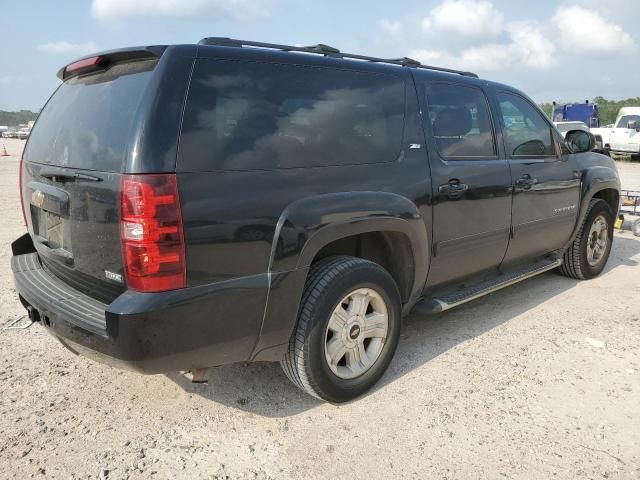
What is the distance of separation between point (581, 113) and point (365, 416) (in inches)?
1117

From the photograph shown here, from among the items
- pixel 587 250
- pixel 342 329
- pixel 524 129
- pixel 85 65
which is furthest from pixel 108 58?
pixel 587 250

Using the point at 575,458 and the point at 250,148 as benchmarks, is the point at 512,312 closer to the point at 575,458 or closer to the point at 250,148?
the point at 575,458

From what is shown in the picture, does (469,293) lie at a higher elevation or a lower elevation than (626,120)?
lower

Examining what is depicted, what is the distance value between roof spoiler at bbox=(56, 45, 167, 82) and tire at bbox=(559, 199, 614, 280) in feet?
14.1

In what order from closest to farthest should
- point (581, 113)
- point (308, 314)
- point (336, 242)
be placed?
point (308, 314) < point (336, 242) < point (581, 113)

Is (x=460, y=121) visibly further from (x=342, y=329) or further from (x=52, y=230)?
(x=52, y=230)

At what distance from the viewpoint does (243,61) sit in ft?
8.04

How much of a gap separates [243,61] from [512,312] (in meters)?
3.13

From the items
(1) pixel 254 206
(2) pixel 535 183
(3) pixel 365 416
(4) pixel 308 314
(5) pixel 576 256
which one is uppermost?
(1) pixel 254 206

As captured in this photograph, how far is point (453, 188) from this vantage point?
339 centimetres

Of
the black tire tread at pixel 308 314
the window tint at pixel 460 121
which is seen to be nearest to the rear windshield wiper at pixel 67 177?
the black tire tread at pixel 308 314

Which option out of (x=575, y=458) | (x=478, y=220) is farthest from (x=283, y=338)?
(x=478, y=220)

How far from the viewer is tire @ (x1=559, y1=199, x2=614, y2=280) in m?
5.07

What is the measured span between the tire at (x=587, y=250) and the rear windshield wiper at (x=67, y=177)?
4.47m
